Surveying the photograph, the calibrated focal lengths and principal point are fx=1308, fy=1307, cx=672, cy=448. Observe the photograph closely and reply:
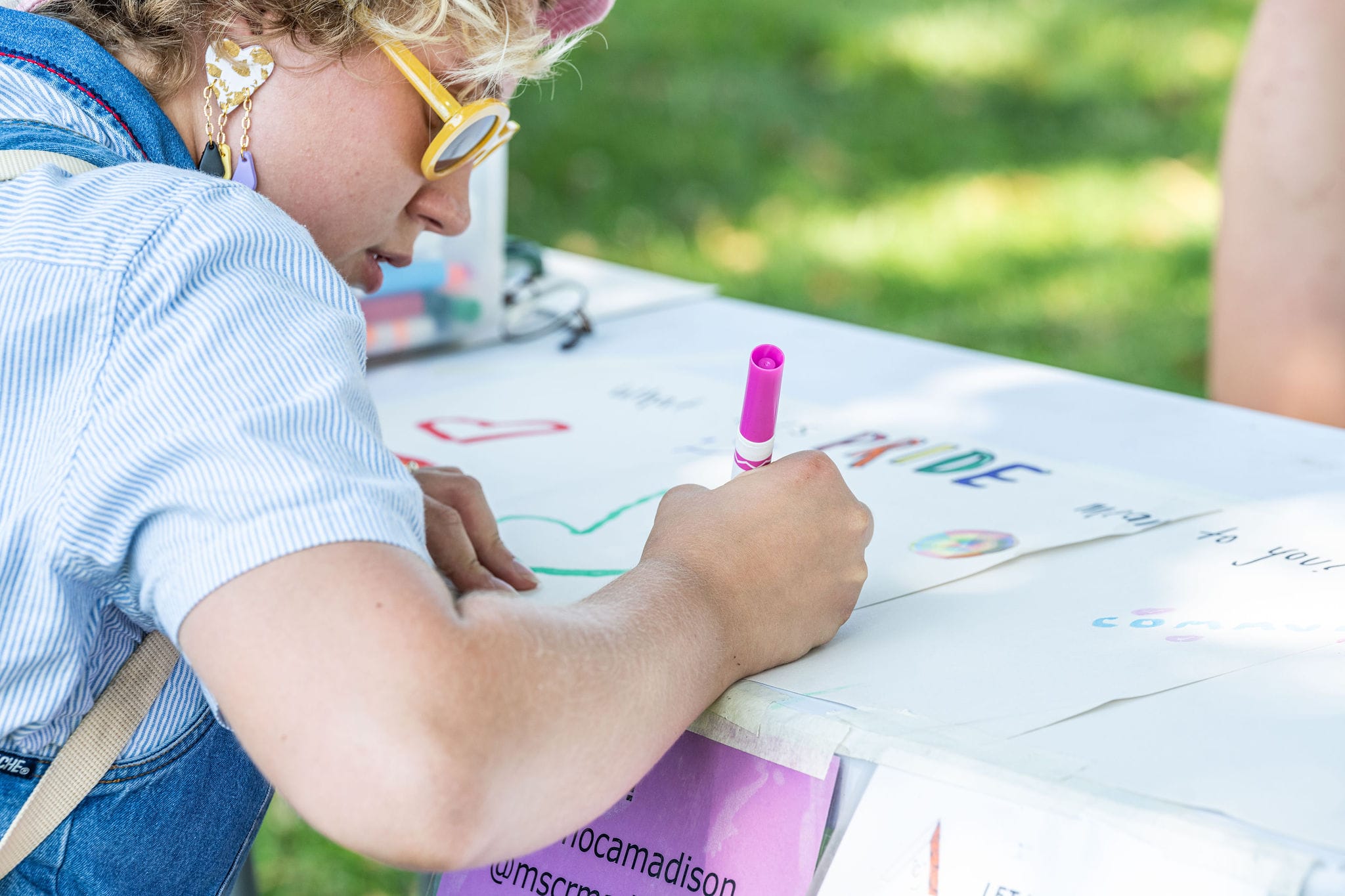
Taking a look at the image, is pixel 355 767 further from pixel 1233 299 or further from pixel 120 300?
pixel 1233 299

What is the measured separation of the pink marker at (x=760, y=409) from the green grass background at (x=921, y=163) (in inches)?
88.3

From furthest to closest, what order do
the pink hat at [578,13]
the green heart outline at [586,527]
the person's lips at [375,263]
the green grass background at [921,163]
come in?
1. the green grass background at [921,163]
2. the pink hat at [578,13]
3. the person's lips at [375,263]
4. the green heart outline at [586,527]

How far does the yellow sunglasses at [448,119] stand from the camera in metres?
0.87

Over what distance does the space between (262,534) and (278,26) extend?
427 millimetres

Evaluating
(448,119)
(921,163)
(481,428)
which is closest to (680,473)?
(481,428)

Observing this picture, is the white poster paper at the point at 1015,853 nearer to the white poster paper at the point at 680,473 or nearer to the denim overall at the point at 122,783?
the white poster paper at the point at 680,473

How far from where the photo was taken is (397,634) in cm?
58

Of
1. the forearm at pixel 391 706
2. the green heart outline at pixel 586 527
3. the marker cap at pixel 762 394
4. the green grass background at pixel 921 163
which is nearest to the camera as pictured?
the forearm at pixel 391 706

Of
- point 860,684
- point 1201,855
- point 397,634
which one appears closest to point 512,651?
point 397,634

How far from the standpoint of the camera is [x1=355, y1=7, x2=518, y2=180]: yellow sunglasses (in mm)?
871

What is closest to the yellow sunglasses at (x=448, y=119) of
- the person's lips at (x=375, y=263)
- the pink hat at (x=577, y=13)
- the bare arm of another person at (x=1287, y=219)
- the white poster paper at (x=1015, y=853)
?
the person's lips at (x=375, y=263)

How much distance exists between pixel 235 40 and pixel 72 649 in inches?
16.6

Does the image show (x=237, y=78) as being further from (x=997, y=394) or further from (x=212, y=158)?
(x=997, y=394)

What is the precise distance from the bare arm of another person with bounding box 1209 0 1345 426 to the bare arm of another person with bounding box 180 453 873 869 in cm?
116
